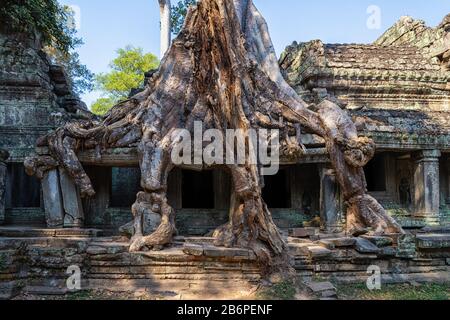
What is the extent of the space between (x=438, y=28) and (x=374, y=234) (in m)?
8.04

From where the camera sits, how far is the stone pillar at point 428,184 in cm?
829

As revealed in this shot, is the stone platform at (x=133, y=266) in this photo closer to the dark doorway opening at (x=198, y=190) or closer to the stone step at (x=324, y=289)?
the stone step at (x=324, y=289)

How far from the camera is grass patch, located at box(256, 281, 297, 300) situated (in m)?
5.33

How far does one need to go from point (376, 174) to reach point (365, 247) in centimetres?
391

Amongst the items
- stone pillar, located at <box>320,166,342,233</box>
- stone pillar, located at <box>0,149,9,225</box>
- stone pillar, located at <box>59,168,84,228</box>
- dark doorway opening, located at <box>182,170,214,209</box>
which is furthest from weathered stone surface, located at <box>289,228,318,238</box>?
stone pillar, located at <box>0,149,9,225</box>

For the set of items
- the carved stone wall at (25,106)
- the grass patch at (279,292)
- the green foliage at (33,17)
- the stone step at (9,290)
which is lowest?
the grass patch at (279,292)

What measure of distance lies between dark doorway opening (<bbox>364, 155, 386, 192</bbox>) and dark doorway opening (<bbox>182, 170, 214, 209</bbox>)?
12.9 ft

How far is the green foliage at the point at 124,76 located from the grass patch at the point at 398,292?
77.7 ft

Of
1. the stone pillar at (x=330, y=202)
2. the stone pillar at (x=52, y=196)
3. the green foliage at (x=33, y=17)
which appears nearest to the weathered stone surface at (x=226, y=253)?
the stone pillar at (x=330, y=202)

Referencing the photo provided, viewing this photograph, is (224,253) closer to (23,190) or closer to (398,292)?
(398,292)

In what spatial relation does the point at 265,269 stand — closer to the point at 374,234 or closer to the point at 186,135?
the point at 374,234

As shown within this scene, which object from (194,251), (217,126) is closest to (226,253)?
(194,251)
